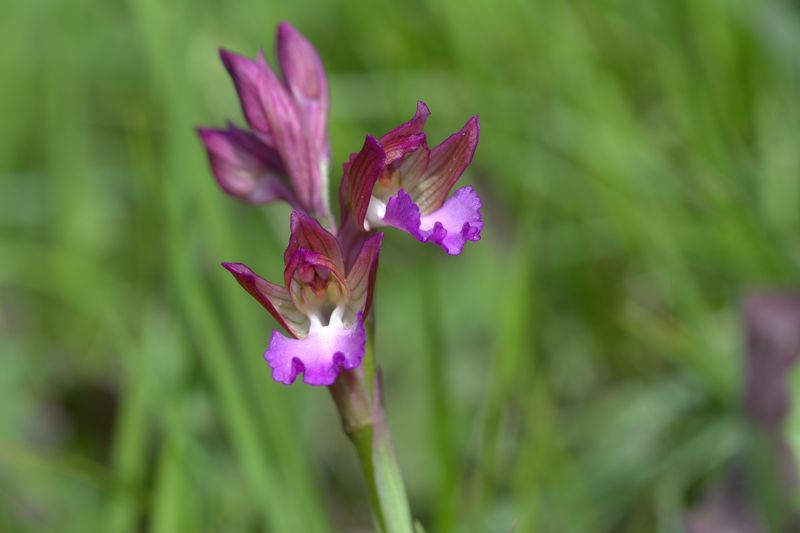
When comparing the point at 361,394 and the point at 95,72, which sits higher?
the point at 95,72

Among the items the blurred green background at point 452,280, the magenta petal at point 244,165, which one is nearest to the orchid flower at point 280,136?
the magenta petal at point 244,165

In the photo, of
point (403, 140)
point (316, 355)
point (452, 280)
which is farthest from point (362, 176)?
point (452, 280)

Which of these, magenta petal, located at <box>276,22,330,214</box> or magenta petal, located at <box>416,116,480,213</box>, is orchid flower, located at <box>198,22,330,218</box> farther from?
magenta petal, located at <box>416,116,480,213</box>

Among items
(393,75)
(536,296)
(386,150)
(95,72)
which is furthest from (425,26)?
(386,150)

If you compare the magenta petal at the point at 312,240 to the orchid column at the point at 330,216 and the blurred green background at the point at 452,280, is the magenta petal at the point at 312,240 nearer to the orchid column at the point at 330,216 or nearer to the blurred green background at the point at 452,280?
the orchid column at the point at 330,216

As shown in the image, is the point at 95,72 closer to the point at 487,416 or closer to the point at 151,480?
the point at 151,480

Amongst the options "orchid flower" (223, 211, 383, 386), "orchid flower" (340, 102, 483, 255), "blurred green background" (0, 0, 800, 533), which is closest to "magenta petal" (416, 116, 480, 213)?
"orchid flower" (340, 102, 483, 255)

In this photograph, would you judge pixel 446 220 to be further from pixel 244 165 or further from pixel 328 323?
pixel 244 165
